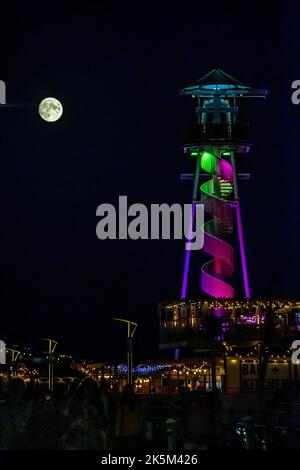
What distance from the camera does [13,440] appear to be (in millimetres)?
20984

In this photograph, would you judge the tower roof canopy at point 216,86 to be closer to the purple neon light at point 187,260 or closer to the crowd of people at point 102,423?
the purple neon light at point 187,260

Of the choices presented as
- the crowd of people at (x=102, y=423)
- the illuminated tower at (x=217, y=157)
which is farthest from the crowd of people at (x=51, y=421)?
the illuminated tower at (x=217, y=157)

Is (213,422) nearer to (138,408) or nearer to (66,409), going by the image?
(138,408)

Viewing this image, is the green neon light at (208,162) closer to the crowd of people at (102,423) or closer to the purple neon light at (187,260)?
the purple neon light at (187,260)

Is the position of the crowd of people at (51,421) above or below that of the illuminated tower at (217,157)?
below

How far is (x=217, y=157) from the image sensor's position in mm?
84188

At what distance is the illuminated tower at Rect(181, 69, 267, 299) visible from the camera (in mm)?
81562

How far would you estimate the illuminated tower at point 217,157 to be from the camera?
81.6 metres

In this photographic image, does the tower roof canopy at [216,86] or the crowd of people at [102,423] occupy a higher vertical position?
the tower roof canopy at [216,86]

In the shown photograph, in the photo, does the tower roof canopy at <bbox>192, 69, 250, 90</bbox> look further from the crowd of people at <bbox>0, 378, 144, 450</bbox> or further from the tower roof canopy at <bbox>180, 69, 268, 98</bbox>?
the crowd of people at <bbox>0, 378, 144, 450</bbox>

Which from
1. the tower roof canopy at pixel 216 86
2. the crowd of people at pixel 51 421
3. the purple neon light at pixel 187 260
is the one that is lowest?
the crowd of people at pixel 51 421

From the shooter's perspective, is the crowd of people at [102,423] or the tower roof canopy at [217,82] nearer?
the crowd of people at [102,423]

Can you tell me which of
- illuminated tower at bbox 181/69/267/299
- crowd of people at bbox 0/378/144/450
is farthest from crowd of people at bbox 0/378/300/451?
illuminated tower at bbox 181/69/267/299
